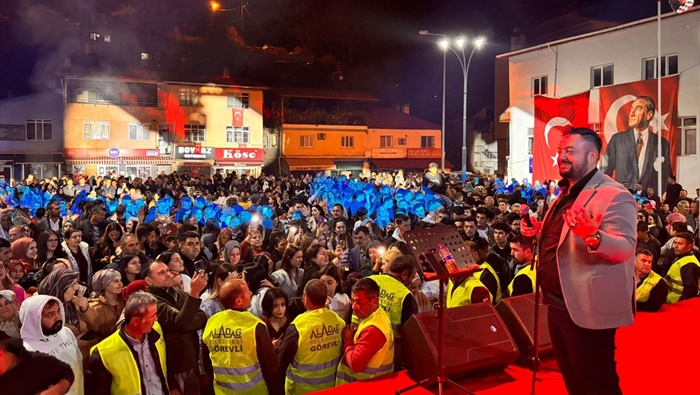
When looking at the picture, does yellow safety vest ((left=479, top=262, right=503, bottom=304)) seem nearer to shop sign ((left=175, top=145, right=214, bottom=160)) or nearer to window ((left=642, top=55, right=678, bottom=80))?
window ((left=642, top=55, right=678, bottom=80))

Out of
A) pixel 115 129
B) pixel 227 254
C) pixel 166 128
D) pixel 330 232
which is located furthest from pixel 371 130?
pixel 227 254

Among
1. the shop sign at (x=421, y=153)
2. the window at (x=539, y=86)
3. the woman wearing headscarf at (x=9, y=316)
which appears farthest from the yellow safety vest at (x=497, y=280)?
the shop sign at (x=421, y=153)

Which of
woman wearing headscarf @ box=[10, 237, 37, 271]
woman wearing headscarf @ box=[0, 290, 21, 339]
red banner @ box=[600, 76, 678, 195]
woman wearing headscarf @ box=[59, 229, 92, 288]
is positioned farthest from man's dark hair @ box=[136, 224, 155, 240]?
red banner @ box=[600, 76, 678, 195]

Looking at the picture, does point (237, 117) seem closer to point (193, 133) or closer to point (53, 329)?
point (193, 133)

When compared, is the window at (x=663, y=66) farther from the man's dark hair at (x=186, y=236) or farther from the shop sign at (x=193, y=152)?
the shop sign at (x=193, y=152)

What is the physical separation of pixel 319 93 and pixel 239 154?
9.42 meters

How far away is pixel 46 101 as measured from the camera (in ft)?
133

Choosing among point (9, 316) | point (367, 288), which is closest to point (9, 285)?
point (9, 316)

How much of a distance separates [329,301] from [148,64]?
1830 inches

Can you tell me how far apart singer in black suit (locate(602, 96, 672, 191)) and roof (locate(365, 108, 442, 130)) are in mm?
27153

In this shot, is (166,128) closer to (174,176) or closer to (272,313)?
(174,176)

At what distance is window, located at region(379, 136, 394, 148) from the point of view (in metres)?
49.1

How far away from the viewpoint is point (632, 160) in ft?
73.6

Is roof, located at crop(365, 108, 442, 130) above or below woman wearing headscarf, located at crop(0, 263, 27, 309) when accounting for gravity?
above
